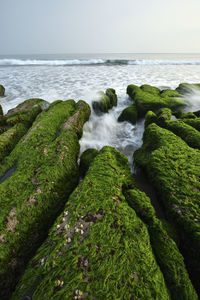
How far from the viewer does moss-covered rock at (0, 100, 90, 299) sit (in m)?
1.89

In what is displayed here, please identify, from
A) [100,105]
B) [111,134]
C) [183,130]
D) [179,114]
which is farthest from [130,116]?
[183,130]

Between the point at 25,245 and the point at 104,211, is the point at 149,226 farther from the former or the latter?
the point at 25,245

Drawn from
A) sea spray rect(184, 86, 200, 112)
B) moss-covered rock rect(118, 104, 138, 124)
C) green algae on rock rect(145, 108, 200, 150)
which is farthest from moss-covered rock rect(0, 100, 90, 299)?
sea spray rect(184, 86, 200, 112)

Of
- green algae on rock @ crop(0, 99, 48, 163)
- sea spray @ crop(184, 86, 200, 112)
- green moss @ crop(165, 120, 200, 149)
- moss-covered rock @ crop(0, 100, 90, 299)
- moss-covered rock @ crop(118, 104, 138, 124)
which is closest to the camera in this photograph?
moss-covered rock @ crop(0, 100, 90, 299)

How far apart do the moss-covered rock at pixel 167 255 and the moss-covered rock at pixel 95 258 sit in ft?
0.50

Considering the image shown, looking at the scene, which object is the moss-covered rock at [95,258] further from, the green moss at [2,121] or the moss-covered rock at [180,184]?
the green moss at [2,121]

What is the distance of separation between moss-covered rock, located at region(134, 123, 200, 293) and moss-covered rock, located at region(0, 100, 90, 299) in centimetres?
180

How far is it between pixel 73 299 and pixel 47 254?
0.56 metres

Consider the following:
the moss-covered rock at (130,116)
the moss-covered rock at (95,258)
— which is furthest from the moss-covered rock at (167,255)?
the moss-covered rock at (130,116)

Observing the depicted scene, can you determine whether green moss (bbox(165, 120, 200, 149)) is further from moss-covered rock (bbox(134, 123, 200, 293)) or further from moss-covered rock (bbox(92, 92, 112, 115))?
moss-covered rock (bbox(92, 92, 112, 115))

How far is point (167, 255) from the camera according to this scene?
1.80 m

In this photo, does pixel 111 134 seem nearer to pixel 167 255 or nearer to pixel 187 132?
pixel 187 132

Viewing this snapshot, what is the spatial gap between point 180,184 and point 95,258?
6.04ft

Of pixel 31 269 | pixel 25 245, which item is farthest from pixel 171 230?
pixel 25 245
